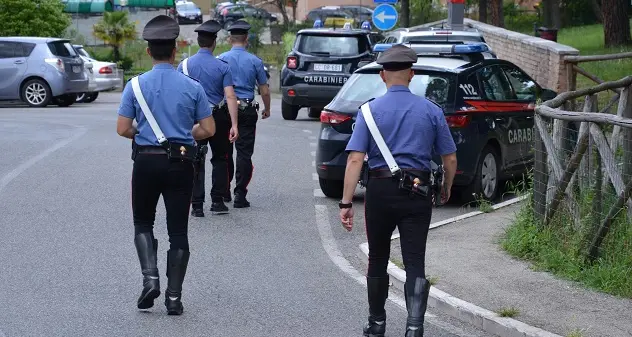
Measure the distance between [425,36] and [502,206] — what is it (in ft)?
24.4

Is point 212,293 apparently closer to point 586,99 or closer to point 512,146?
point 586,99

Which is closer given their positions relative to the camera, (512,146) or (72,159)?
(512,146)

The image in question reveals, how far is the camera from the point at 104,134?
20.8 m

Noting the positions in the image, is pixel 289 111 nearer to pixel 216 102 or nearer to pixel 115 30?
pixel 216 102

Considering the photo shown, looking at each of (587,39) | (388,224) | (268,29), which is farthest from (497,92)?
(268,29)

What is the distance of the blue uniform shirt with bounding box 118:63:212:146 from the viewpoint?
769 cm

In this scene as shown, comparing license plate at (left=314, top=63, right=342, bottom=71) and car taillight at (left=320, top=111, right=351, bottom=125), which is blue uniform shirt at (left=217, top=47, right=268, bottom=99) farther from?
→ license plate at (left=314, top=63, right=342, bottom=71)

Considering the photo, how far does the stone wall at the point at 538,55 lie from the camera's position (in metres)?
20.7

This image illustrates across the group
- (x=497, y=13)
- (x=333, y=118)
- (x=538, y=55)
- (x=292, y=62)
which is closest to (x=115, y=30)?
(x=497, y=13)

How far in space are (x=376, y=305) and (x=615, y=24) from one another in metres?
25.5

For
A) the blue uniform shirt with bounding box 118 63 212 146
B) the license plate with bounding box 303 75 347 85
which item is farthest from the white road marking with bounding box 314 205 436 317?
the license plate with bounding box 303 75 347 85

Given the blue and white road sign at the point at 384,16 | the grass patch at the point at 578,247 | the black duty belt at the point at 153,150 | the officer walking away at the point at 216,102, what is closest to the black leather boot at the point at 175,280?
the black duty belt at the point at 153,150

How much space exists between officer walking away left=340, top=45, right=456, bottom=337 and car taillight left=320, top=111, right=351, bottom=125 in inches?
228

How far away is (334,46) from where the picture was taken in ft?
77.4
